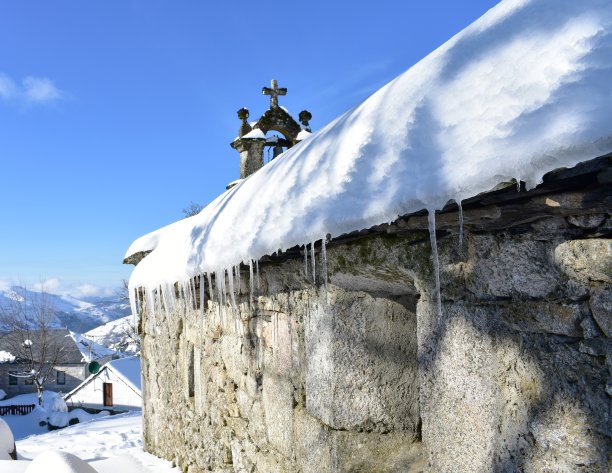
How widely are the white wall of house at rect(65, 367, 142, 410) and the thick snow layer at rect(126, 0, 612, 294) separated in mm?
21999

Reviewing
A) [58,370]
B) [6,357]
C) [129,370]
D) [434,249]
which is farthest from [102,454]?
[6,357]

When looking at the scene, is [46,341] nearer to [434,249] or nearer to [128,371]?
[128,371]

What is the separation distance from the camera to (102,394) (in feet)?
75.3

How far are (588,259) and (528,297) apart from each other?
0.47 ft

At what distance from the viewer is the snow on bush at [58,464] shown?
5.34ft

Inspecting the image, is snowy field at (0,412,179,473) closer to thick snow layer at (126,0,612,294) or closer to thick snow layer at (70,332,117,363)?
thick snow layer at (126,0,612,294)

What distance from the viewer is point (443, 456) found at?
47.1 inches

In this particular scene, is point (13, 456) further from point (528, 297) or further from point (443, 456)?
point (528, 297)

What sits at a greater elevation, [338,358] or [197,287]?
[197,287]

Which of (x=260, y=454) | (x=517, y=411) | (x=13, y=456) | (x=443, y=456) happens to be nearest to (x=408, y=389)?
(x=443, y=456)

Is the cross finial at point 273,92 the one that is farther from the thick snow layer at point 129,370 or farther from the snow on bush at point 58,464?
the thick snow layer at point 129,370

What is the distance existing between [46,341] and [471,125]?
28.7 meters

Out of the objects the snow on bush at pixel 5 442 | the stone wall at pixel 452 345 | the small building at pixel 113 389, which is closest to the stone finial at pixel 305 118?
the snow on bush at pixel 5 442

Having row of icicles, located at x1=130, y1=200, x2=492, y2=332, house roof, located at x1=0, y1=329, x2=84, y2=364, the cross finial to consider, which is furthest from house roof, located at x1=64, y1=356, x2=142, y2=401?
row of icicles, located at x1=130, y1=200, x2=492, y2=332
